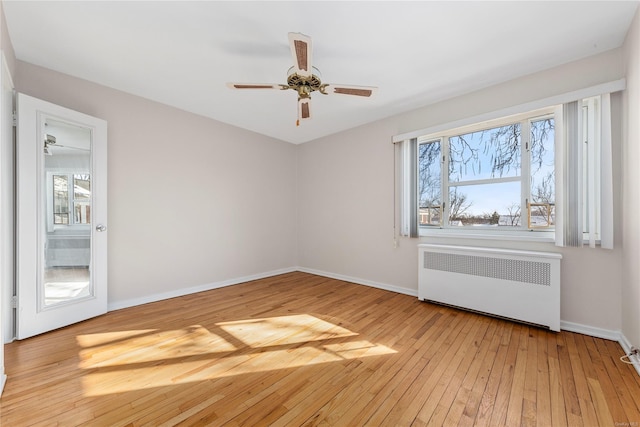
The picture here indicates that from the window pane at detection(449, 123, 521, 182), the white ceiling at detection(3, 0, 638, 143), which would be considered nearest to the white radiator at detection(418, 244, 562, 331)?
the window pane at detection(449, 123, 521, 182)

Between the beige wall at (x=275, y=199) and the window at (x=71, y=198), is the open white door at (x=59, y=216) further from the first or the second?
the beige wall at (x=275, y=199)

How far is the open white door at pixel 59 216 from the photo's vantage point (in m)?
2.36

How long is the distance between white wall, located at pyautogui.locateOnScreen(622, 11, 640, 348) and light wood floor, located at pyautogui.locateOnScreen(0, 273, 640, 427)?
345mm

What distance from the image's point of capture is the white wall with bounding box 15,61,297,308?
3080 mm

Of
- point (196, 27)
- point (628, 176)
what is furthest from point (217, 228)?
point (628, 176)

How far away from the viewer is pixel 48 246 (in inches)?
99.4

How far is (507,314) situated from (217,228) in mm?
3976

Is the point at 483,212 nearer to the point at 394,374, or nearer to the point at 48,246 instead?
the point at 394,374

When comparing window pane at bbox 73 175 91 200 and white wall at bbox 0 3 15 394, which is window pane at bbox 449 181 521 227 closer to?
window pane at bbox 73 175 91 200

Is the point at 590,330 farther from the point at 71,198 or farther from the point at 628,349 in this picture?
the point at 71,198

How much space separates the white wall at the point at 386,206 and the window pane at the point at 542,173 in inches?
13.0

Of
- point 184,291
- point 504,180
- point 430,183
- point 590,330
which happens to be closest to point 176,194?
point 184,291

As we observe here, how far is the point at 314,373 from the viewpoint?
1.87 m

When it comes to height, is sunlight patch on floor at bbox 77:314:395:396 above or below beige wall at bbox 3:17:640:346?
below
